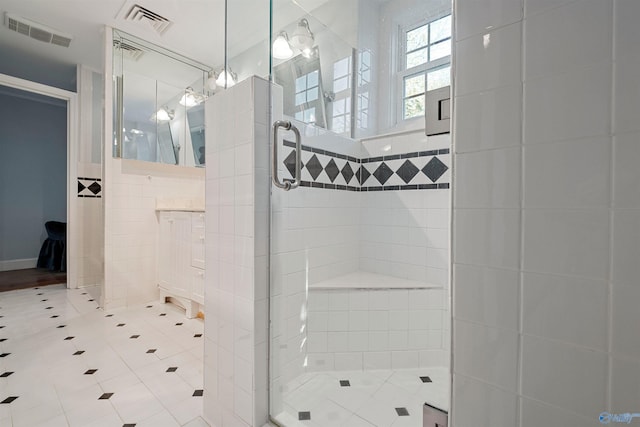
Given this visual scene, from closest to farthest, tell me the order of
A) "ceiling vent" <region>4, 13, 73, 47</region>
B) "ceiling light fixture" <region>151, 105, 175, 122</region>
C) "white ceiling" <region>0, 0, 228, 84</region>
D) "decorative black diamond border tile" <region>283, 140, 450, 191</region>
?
1. "decorative black diamond border tile" <region>283, 140, 450, 191</region>
2. "white ceiling" <region>0, 0, 228, 84</region>
3. "ceiling vent" <region>4, 13, 73, 47</region>
4. "ceiling light fixture" <region>151, 105, 175, 122</region>

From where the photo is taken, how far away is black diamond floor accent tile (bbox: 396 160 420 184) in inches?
87.4

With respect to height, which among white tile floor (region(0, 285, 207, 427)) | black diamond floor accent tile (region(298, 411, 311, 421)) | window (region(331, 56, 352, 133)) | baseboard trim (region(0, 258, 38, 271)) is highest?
window (region(331, 56, 352, 133))

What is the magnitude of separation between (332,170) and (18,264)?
18.4 ft

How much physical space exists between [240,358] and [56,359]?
1.60m

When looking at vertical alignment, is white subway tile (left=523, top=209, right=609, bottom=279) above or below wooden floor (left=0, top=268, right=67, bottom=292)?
above

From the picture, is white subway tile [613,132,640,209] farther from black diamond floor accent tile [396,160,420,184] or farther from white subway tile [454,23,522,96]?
black diamond floor accent tile [396,160,420,184]

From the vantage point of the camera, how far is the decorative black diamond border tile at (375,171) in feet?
6.56

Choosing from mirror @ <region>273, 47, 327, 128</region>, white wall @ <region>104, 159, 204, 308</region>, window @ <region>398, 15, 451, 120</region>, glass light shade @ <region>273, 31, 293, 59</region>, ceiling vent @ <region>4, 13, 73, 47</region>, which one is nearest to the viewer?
glass light shade @ <region>273, 31, 293, 59</region>

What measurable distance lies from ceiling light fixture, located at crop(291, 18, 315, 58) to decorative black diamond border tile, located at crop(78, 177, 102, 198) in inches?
133

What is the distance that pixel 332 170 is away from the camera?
7.15 feet

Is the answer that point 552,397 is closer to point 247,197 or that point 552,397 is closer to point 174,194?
point 247,197

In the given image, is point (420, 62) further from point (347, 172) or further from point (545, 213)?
point (545, 213)

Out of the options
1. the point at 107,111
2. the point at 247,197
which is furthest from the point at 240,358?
the point at 107,111

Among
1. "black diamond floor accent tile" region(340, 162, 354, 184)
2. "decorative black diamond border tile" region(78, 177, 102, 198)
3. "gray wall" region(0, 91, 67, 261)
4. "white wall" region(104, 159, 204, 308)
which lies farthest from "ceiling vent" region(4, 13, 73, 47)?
"black diamond floor accent tile" region(340, 162, 354, 184)
